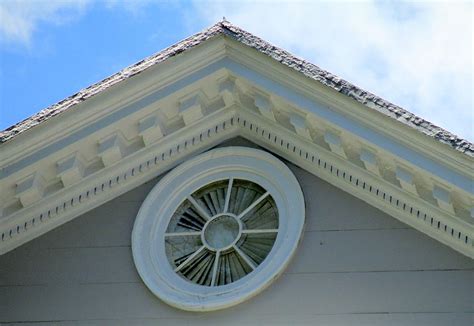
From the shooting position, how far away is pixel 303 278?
918cm

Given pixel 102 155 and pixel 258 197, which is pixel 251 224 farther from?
pixel 102 155

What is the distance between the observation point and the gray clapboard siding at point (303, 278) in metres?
8.91

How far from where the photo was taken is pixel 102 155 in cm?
984

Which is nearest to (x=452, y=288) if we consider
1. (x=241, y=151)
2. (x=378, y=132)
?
(x=378, y=132)

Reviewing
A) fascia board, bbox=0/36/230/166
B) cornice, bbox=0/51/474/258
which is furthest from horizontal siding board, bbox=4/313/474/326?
fascia board, bbox=0/36/230/166

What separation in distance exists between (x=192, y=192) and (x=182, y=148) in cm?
38

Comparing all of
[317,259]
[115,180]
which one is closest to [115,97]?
[115,180]

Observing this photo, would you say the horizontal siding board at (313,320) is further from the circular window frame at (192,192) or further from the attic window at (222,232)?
the attic window at (222,232)

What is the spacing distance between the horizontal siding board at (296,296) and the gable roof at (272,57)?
98 cm

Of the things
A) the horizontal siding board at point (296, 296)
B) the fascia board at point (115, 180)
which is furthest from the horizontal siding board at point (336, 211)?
the fascia board at point (115, 180)

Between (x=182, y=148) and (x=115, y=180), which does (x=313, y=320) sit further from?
(x=115, y=180)

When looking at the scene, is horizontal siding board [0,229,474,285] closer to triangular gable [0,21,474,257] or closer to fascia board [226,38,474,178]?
triangular gable [0,21,474,257]

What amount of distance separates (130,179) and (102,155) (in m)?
0.32

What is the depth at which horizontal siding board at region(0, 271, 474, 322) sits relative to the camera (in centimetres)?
889
